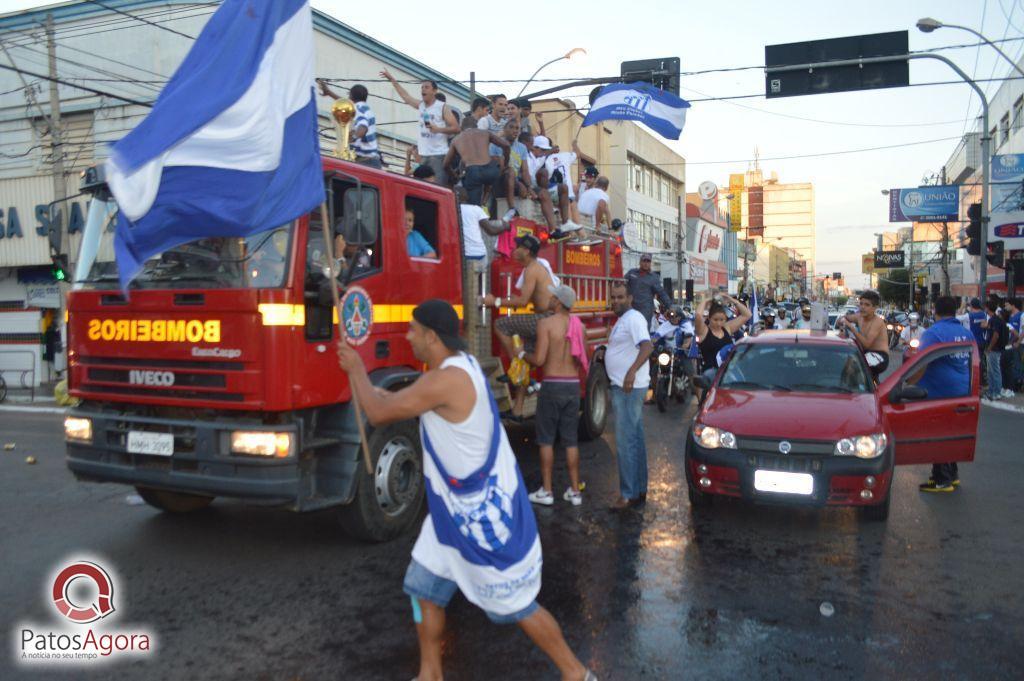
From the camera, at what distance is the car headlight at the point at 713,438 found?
6133 millimetres

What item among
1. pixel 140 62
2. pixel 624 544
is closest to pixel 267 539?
pixel 624 544

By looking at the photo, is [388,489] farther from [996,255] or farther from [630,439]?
[996,255]

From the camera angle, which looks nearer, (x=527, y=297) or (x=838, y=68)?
(x=527, y=297)

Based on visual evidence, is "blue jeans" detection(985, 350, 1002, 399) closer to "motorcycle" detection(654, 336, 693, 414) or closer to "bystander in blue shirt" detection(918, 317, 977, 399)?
"motorcycle" detection(654, 336, 693, 414)

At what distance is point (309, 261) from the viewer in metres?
5.28

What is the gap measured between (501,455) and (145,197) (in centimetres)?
223

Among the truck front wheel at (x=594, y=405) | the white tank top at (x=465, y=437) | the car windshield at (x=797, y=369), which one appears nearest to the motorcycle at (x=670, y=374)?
the truck front wheel at (x=594, y=405)

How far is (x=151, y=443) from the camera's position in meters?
5.23

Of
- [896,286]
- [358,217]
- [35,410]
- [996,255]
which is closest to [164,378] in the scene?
[358,217]

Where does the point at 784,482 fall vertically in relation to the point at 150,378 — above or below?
below

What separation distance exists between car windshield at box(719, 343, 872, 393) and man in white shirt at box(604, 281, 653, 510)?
99 centimetres

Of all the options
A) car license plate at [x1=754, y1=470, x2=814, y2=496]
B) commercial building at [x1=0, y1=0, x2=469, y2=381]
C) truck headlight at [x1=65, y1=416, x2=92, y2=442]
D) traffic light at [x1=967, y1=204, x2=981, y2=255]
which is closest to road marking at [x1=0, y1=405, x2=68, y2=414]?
commercial building at [x1=0, y1=0, x2=469, y2=381]

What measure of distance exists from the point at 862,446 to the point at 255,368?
4.37 metres

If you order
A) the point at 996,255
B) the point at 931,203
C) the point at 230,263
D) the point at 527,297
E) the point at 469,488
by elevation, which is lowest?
the point at 469,488
